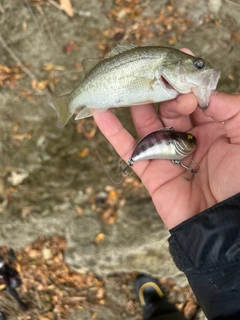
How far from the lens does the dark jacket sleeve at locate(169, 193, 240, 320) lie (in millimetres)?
2367

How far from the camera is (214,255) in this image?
2.41 m

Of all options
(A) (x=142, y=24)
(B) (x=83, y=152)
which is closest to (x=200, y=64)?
(B) (x=83, y=152)

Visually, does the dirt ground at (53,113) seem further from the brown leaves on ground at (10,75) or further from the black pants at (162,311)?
the black pants at (162,311)

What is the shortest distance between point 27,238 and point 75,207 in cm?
73

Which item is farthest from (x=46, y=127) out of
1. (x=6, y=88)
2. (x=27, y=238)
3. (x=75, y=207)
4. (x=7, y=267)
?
(x=7, y=267)

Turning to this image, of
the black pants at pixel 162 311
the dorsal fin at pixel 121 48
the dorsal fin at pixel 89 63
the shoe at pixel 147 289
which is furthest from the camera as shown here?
the shoe at pixel 147 289

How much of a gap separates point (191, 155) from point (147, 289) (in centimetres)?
222

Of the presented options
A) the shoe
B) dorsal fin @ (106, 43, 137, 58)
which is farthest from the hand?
the shoe

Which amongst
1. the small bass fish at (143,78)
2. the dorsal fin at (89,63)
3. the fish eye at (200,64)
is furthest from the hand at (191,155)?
the dorsal fin at (89,63)

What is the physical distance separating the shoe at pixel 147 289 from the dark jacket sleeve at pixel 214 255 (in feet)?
5.87

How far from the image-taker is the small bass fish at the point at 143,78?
8.33ft

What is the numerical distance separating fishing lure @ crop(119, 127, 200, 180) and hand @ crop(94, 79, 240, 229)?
129mm

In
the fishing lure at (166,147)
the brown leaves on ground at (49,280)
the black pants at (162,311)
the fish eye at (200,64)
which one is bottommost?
the black pants at (162,311)

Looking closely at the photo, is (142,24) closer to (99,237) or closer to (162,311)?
(99,237)
